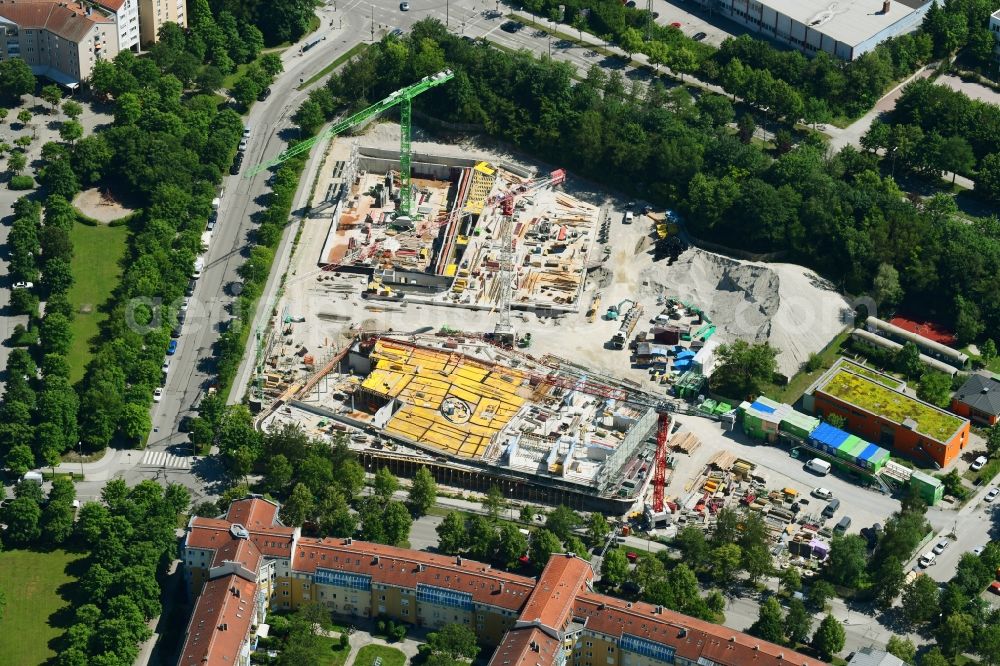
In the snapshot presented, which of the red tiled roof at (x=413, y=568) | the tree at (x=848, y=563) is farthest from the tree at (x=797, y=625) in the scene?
the red tiled roof at (x=413, y=568)

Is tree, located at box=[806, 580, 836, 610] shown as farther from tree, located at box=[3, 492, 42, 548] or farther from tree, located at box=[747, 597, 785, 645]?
tree, located at box=[3, 492, 42, 548]

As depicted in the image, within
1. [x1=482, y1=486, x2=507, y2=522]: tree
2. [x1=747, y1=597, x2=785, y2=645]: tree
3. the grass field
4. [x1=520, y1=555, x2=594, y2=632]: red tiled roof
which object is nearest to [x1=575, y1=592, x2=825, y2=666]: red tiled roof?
[x1=520, y1=555, x2=594, y2=632]: red tiled roof

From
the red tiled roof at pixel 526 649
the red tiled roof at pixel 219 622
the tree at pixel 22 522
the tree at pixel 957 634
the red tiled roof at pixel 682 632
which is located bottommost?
the tree at pixel 22 522

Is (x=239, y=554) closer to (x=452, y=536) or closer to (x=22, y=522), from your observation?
(x=452, y=536)

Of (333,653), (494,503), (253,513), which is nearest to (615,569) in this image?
(494,503)

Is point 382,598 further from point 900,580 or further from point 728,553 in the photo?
point 900,580

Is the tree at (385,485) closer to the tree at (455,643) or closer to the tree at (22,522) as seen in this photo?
the tree at (455,643)

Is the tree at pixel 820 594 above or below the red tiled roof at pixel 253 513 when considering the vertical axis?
above
